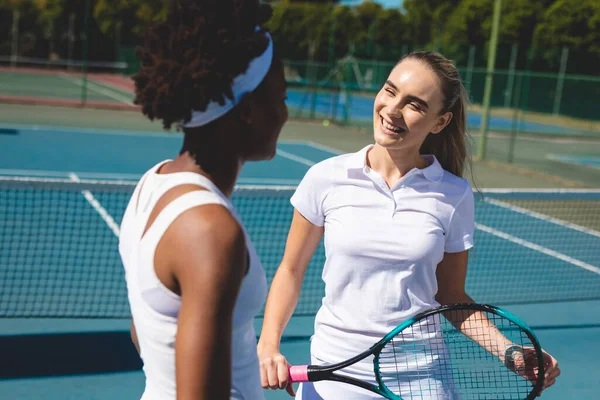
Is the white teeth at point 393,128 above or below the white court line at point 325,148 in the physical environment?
above

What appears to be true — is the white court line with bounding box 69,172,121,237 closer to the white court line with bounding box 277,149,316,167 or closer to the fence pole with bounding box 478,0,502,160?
the white court line with bounding box 277,149,316,167

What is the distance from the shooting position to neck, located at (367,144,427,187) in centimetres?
261

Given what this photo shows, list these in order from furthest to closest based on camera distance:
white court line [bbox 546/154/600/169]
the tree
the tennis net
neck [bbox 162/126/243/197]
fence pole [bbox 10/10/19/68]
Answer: fence pole [bbox 10/10/19/68], the tree, white court line [bbox 546/154/600/169], the tennis net, neck [bbox 162/126/243/197]

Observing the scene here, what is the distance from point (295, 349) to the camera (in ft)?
17.5

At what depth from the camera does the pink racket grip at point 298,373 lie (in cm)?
231

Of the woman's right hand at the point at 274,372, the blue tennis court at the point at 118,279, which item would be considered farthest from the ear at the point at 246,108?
the blue tennis court at the point at 118,279

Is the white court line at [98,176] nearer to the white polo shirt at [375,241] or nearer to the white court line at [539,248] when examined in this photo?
the white court line at [539,248]

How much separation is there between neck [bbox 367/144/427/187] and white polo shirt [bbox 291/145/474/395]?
0.04 m

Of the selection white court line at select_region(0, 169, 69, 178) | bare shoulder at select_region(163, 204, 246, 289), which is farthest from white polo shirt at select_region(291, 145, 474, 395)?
white court line at select_region(0, 169, 69, 178)

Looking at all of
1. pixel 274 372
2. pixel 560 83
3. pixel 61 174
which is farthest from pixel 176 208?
pixel 560 83

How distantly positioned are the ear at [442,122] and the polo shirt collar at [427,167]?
0.10 metres

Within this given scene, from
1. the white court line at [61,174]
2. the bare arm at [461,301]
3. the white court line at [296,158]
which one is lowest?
the white court line at [61,174]

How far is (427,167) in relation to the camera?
8.54 ft

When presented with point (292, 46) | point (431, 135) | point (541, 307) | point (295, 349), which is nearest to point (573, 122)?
point (292, 46)
